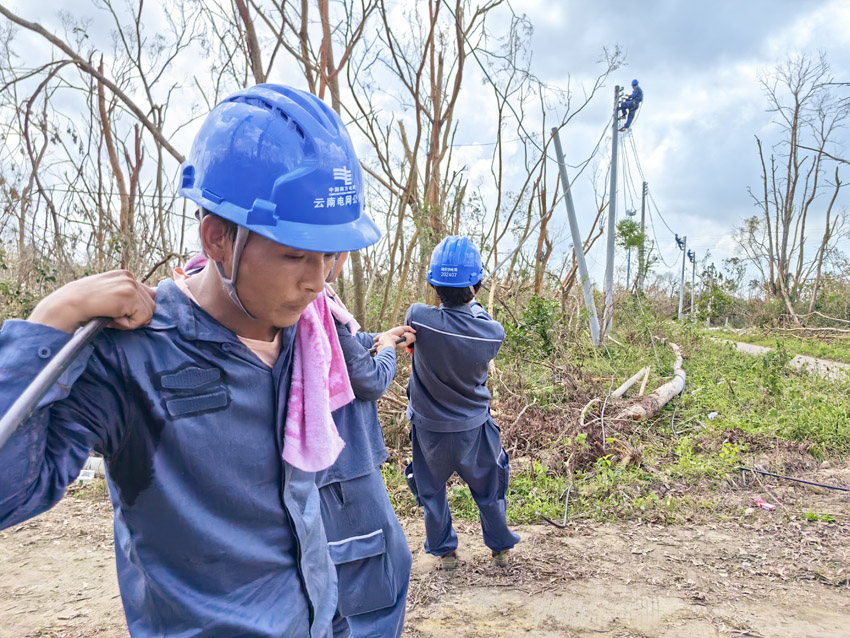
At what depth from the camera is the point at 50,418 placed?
889 mm

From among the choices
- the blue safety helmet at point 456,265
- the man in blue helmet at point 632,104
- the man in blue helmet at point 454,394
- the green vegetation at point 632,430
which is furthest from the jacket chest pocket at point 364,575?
the man in blue helmet at point 632,104

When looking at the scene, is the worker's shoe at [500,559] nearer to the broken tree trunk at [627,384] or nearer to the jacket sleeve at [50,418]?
the jacket sleeve at [50,418]

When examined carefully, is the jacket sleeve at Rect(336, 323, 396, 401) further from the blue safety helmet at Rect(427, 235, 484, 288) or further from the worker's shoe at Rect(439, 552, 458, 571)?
the worker's shoe at Rect(439, 552, 458, 571)

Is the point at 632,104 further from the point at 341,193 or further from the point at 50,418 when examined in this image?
the point at 50,418

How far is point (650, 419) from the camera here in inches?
250

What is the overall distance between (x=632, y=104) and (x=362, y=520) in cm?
1079

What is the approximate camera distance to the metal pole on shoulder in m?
0.76

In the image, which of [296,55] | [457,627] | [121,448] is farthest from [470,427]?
[296,55]

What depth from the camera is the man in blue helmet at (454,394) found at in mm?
3248

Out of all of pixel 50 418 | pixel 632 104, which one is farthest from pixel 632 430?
pixel 632 104

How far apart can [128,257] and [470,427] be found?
415 centimetres

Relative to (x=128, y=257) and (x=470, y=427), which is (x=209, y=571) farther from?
(x=128, y=257)

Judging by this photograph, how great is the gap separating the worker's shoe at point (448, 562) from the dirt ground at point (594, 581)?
0.05 metres

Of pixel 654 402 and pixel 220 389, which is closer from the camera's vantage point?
pixel 220 389
